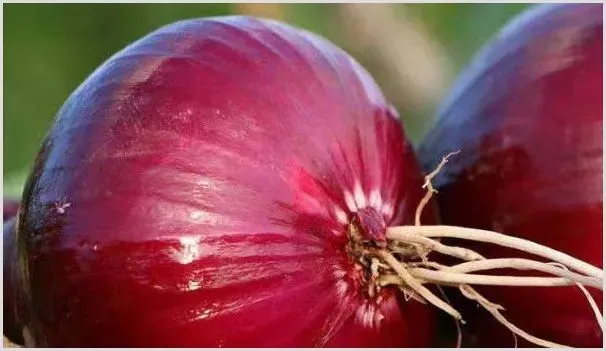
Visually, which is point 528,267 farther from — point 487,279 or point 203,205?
point 203,205

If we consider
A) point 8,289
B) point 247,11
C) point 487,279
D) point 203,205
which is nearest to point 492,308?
point 487,279

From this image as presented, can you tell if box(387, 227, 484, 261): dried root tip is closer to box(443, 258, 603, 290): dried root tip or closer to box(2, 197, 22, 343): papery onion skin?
box(443, 258, 603, 290): dried root tip

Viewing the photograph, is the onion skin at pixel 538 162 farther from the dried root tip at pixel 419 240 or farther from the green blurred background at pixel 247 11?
the green blurred background at pixel 247 11

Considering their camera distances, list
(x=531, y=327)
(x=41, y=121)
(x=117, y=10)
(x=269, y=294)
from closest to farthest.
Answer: (x=269, y=294)
(x=531, y=327)
(x=41, y=121)
(x=117, y=10)

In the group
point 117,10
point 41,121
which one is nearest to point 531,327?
point 41,121

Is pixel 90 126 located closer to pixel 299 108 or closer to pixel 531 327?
pixel 299 108

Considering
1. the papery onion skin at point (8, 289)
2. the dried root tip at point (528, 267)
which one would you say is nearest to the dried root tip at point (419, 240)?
the dried root tip at point (528, 267)
